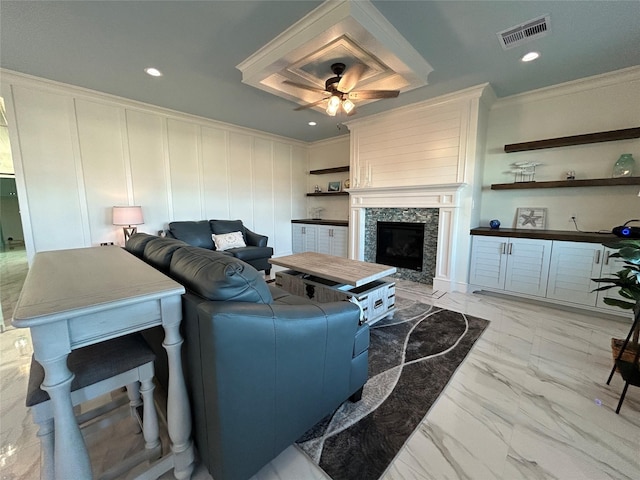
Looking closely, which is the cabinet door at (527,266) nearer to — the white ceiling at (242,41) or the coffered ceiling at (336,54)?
the white ceiling at (242,41)

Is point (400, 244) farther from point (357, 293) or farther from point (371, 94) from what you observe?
point (371, 94)

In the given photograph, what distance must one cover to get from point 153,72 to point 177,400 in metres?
3.24

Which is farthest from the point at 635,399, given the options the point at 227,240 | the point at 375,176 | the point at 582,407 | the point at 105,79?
the point at 105,79

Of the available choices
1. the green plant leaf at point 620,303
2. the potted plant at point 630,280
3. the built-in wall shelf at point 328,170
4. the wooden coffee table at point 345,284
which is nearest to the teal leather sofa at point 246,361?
the wooden coffee table at point 345,284

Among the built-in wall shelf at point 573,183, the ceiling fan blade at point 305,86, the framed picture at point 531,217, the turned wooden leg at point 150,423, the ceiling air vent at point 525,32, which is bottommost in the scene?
the turned wooden leg at point 150,423

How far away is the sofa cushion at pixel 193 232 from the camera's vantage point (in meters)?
3.83

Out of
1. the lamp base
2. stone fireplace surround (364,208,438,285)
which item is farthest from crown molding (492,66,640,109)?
the lamp base

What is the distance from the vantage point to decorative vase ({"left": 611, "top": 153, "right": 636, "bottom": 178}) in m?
2.74

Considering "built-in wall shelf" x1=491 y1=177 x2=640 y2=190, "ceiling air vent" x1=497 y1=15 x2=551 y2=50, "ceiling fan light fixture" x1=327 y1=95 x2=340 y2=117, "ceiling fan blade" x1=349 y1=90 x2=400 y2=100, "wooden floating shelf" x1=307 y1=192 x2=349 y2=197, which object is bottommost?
"built-in wall shelf" x1=491 y1=177 x2=640 y2=190

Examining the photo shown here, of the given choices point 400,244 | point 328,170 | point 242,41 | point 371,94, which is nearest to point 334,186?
point 328,170

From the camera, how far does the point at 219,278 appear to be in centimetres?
98

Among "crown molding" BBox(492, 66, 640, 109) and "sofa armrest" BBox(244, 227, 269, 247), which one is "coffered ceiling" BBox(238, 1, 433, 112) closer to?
"crown molding" BBox(492, 66, 640, 109)

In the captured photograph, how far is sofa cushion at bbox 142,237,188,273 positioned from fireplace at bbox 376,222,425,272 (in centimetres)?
335

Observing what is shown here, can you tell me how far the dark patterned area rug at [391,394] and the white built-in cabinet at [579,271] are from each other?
1.10 m
